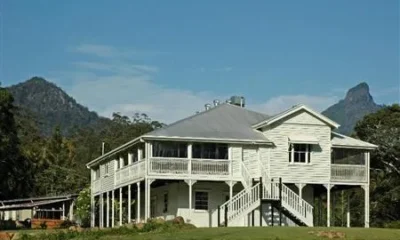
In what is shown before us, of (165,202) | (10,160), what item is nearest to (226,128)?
(165,202)

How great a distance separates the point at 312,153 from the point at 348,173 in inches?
93.8

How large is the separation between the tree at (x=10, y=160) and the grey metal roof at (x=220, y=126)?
22.2m

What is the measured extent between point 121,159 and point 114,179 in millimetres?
1339

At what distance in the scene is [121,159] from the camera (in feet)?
182

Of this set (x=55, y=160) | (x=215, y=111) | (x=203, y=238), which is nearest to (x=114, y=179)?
(x=215, y=111)

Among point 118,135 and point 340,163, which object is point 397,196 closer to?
point 340,163

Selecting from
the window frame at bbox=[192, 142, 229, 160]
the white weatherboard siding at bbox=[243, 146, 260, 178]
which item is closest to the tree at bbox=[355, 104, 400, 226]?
the white weatherboard siding at bbox=[243, 146, 260, 178]

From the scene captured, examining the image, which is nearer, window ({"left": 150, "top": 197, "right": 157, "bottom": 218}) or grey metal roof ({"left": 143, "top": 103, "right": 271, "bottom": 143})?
grey metal roof ({"left": 143, "top": 103, "right": 271, "bottom": 143})

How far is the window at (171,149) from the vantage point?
4859 centimetres

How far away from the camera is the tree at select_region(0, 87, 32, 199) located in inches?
2749

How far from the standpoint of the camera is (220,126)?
5119cm

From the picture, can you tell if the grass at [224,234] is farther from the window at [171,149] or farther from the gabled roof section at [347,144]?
the gabled roof section at [347,144]

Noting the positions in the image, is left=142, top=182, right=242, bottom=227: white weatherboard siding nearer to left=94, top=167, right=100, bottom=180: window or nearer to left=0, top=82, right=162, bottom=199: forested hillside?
left=94, top=167, right=100, bottom=180: window

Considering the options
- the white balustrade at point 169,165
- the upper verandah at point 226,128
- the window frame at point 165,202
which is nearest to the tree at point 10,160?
the upper verandah at point 226,128
